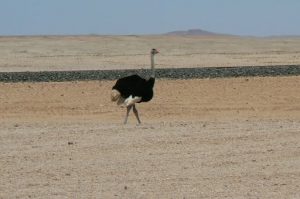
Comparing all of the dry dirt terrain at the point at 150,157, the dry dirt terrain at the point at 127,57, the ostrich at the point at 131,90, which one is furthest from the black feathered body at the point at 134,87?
the dry dirt terrain at the point at 127,57

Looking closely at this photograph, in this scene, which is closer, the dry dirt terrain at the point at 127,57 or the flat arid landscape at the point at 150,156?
the flat arid landscape at the point at 150,156

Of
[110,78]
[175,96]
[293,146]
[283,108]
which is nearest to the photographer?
[293,146]

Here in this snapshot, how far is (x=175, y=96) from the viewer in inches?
1011

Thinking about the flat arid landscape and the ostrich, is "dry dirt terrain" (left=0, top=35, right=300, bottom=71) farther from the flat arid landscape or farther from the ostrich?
the ostrich

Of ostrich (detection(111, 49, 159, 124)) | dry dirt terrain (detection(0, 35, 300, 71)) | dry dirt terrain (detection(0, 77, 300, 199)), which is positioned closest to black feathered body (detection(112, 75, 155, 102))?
ostrich (detection(111, 49, 159, 124))

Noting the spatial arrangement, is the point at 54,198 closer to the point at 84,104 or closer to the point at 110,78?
the point at 84,104

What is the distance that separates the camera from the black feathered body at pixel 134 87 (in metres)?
18.2

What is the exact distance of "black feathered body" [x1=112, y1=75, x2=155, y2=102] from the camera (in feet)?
59.9

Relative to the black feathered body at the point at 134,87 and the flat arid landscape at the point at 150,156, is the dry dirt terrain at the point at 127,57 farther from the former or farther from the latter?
the black feathered body at the point at 134,87

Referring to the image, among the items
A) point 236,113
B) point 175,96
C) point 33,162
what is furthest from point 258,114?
point 33,162

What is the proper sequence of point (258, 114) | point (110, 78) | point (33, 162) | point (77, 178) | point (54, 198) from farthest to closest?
point (110, 78), point (258, 114), point (33, 162), point (77, 178), point (54, 198)

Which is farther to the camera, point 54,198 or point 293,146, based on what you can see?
point 293,146

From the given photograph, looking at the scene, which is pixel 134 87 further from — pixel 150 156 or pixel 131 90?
pixel 150 156

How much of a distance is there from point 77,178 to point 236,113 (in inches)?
457
